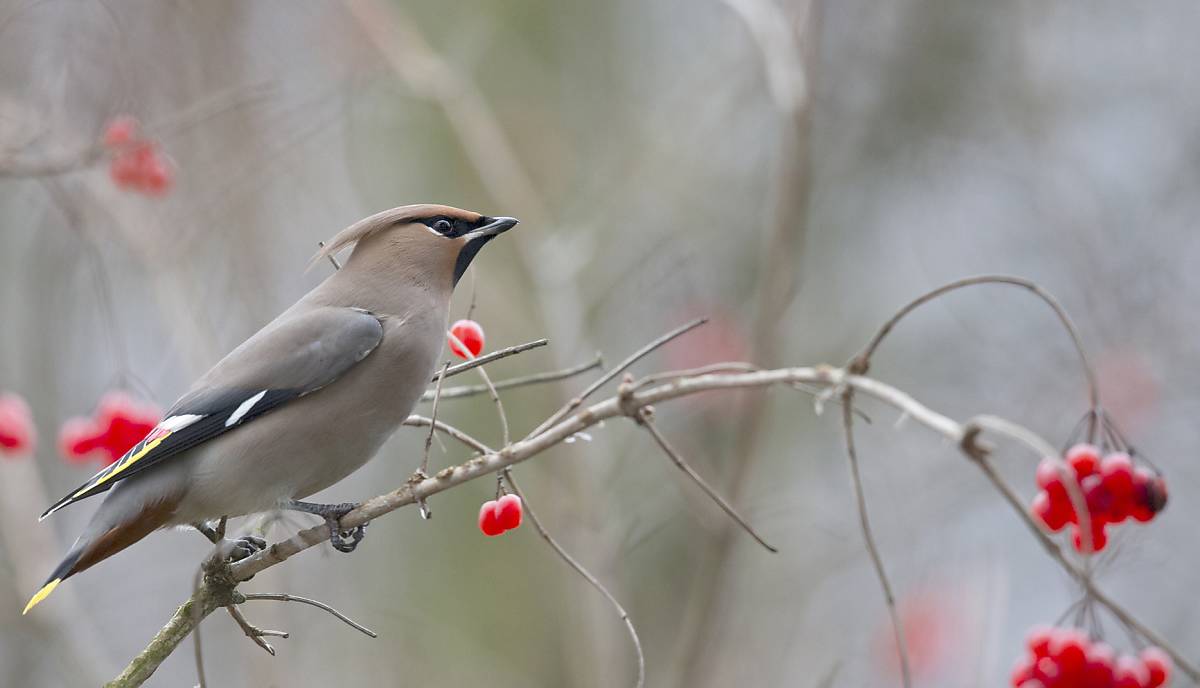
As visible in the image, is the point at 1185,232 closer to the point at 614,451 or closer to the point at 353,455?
the point at 614,451

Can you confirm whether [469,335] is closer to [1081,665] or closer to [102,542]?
[102,542]

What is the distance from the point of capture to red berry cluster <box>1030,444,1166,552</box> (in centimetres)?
234

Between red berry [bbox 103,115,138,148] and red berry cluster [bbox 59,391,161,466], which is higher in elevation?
red berry [bbox 103,115,138,148]

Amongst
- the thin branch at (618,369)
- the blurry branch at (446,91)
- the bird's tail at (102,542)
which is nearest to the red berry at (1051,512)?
the thin branch at (618,369)

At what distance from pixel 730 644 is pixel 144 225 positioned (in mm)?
4191

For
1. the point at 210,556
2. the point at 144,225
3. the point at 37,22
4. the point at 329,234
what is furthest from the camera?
the point at 329,234

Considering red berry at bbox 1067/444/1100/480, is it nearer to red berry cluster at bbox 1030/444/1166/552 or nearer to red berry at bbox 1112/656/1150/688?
red berry cluster at bbox 1030/444/1166/552

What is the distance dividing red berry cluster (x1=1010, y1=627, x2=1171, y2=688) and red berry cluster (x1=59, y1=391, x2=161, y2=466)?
2762mm

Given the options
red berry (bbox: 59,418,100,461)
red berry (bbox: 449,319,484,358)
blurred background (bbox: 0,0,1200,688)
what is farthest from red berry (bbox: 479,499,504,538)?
red berry (bbox: 59,418,100,461)

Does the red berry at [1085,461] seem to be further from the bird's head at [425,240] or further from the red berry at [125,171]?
the red berry at [125,171]

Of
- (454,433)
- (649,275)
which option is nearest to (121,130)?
(454,433)

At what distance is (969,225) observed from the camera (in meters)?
9.06

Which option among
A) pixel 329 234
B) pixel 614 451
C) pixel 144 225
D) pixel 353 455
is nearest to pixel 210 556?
pixel 353 455

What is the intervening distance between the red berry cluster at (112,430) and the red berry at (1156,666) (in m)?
2.93
